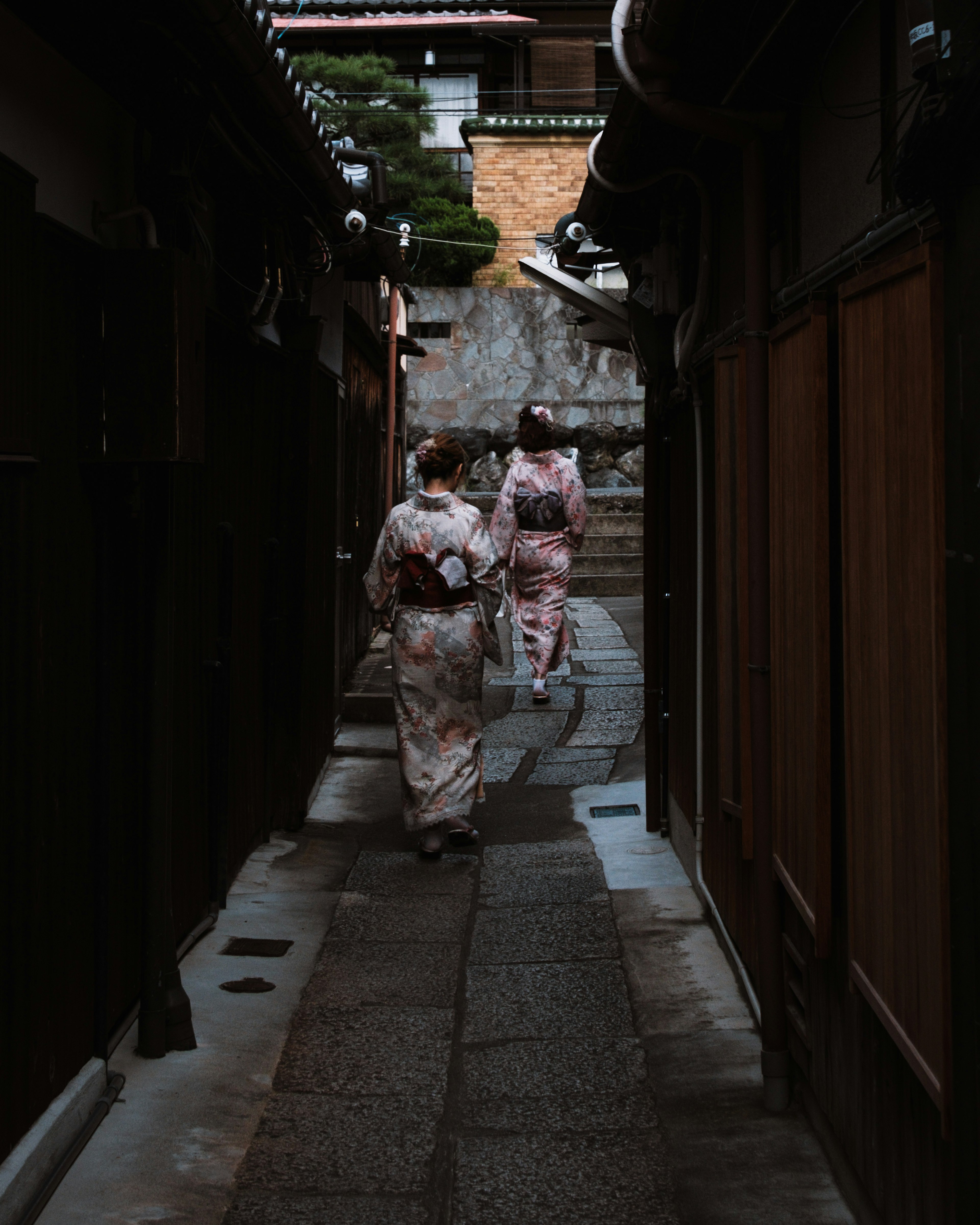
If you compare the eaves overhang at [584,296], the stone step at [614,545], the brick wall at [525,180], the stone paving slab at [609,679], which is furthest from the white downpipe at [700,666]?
the brick wall at [525,180]

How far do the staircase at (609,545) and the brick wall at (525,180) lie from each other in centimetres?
1196

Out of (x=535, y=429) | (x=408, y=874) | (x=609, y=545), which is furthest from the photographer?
(x=609, y=545)

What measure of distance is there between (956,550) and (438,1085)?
2446mm

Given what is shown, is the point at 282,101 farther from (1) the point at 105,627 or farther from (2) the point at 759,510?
(2) the point at 759,510

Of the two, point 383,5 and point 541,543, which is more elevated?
point 383,5

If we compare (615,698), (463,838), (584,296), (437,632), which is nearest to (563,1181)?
(463,838)

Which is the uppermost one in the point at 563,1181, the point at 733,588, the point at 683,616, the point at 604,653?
the point at 733,588

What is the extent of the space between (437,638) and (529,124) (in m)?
25.3

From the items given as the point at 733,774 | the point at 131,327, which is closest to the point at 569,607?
the point at 733,774

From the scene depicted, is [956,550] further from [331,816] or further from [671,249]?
[331,816]

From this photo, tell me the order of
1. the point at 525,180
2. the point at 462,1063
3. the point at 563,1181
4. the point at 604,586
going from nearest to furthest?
the point at 563,1181
the point at 462,1063
the point at 604,586
the point at 525,180

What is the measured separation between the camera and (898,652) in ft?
8.18

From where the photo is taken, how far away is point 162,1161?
3.34 metres

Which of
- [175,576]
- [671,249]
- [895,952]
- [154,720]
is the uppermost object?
[671,249]
